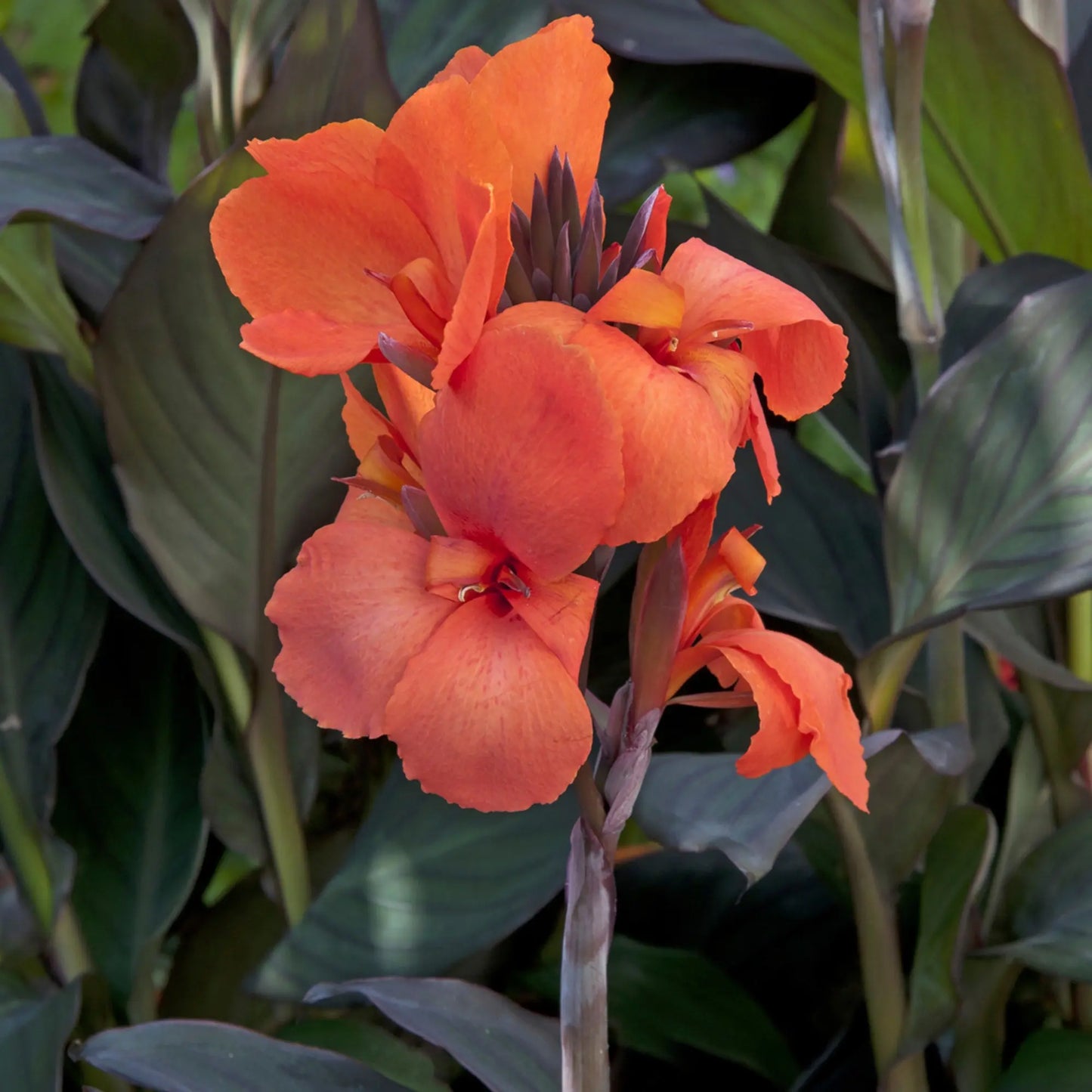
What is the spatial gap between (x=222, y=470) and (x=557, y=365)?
1.39 ft

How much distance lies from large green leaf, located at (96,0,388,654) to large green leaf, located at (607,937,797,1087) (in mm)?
301

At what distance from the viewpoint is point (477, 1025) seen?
51 cm

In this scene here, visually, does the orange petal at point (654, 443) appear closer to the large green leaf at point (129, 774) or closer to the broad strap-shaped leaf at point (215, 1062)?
the broad strap-shaped leaf at point (215, 1062)

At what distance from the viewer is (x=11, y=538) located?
0.72m

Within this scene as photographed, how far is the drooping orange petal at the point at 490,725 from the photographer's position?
0.28 metres

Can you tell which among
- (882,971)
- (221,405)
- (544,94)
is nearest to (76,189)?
(221,405)

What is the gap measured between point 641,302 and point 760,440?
0.21ft

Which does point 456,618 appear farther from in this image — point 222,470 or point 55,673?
point 55,673

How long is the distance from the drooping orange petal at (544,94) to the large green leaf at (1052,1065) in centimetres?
54

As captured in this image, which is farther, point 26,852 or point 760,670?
point 26,852

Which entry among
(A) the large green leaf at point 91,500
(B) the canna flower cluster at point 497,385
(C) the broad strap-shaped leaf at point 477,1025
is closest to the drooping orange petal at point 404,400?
(B) the canna flower cluster at point 497,385

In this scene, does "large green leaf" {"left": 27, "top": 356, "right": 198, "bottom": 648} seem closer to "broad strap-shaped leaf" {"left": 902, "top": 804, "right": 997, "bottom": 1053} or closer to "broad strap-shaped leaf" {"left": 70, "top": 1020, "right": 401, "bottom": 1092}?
"broad strap-shaped leaf" {"left": 70, "top": 1020, "right": 401, "bottom": 1092}

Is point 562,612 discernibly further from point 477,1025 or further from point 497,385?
point 477,1025

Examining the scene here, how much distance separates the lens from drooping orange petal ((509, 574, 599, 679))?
0.28m
